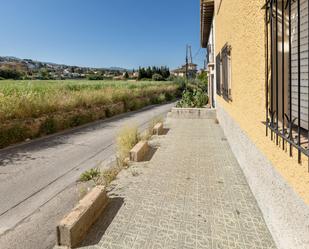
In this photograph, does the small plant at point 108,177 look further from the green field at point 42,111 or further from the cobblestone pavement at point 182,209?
the green field at point 42,111

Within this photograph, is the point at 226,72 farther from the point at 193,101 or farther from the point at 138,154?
the point at 193,101

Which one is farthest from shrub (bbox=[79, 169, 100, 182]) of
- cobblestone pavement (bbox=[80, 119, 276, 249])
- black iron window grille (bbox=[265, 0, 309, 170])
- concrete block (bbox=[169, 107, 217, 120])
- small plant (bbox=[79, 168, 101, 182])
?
concrete block (bbox=[169, 107, 217, 120])

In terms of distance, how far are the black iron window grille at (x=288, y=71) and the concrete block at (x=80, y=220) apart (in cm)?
241

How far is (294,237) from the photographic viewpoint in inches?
82.4

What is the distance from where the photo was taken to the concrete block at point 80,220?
264 centimetres

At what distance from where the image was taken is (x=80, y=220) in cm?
278

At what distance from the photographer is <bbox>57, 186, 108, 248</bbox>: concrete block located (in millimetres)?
2637

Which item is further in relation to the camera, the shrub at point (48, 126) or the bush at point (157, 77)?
the bush at point (157, 77)

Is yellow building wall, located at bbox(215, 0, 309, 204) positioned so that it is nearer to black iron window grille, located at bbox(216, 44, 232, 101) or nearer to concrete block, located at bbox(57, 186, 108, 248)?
black iron window grille, located at bbox(216, 44, 232, 101)

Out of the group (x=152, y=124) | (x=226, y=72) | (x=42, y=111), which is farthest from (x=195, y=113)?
(x=42, y=111)

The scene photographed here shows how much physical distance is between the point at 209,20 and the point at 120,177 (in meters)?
11.6

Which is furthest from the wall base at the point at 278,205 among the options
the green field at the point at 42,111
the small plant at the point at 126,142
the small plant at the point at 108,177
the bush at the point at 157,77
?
the bush at the point at 157,77

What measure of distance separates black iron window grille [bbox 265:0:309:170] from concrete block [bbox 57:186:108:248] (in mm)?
2413

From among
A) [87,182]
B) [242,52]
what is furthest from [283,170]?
[87,182]
